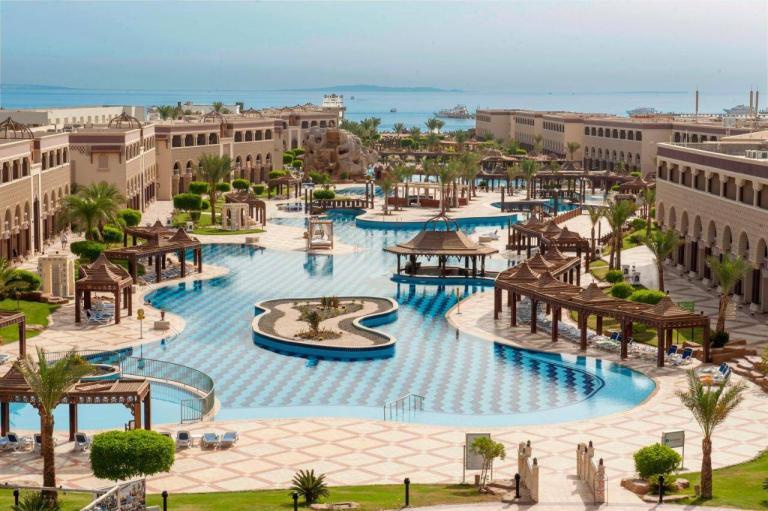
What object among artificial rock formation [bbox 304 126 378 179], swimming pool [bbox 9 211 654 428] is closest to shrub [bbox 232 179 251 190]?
artificial rock formation [bbox 304 126 378 179]

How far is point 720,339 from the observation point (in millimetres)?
43250

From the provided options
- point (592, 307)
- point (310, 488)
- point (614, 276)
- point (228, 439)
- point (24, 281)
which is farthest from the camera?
point (614, 276)

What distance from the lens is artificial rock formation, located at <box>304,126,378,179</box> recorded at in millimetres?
120938

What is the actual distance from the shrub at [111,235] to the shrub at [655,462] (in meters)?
46.0

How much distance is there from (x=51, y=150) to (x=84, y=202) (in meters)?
11.5

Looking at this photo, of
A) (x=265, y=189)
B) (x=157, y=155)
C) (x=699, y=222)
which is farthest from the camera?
(x=265, y=189)

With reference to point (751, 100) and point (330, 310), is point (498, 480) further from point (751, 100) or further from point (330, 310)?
point (751, 100)

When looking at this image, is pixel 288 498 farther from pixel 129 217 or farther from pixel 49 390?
pixel 129 217

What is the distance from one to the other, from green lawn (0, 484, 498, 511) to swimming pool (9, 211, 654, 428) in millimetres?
8258

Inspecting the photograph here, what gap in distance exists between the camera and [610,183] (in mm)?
113688

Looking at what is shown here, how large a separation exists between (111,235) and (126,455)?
4292 cm

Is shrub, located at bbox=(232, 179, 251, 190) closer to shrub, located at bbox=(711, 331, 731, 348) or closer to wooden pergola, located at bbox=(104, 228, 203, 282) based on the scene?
wooden pergola, located at bbox=(104, 228, 203, 282)

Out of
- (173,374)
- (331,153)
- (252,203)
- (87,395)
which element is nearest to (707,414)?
(87,395)

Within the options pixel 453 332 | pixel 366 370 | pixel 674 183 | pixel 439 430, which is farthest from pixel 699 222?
pixel 439 430
